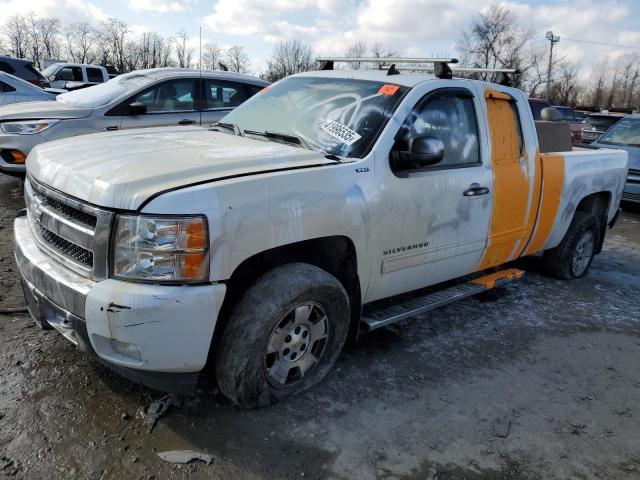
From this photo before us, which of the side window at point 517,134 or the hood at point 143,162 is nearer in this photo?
the hood at point 143,162

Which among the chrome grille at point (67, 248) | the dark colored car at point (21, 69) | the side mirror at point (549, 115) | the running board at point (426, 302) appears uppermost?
the dark colored car at point (21, 69)

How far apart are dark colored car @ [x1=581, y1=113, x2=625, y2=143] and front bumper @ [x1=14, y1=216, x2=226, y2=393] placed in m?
12.1

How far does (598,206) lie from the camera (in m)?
5.53

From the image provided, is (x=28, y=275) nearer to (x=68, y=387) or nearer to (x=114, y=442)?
Result: (x=68, y=387)

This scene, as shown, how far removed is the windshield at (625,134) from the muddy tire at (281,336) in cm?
920

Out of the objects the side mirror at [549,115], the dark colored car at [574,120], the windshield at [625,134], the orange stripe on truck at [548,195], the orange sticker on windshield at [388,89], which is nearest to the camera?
the orange sticker on windshield at [388,89]

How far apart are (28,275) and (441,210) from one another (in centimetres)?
247

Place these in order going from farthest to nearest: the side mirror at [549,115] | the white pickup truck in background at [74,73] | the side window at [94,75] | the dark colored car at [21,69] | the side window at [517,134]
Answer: the side window at [94,75]
the white pickup truck in background at [74,73]
the dark colored car at [21,69]
the side mirror at [549,115]
the side window at [517,134]

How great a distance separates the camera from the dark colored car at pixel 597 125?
1216 cm

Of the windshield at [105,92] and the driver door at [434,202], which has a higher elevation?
the windshield at [105,92]

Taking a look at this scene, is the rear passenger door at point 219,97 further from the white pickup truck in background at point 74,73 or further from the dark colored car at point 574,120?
the white pickup truck in background at point 74,73

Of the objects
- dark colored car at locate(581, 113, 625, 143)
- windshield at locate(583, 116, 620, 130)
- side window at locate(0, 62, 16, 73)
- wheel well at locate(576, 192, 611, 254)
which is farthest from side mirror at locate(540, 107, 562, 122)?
side window at locate(0, 62, 16, 73)

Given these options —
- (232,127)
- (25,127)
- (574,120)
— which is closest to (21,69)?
(25,127)

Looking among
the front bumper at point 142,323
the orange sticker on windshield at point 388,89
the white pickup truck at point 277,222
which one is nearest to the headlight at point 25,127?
the white pickup truck at point 277,222
